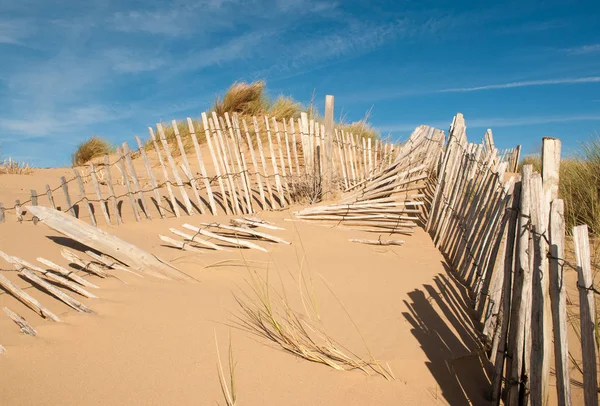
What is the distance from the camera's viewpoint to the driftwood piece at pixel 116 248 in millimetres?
3871

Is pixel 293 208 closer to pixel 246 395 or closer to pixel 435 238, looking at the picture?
pixel 435 238

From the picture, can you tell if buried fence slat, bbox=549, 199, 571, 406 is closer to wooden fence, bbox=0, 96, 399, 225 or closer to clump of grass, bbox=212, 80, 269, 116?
wooden fence, bbox=0, 96, 399, 225

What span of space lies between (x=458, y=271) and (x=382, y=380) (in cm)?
222

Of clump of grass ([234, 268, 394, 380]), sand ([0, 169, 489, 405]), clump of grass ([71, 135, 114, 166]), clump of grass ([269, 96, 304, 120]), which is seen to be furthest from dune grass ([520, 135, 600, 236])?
clump of grass ([71, 135, 114, 166])

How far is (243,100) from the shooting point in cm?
1279

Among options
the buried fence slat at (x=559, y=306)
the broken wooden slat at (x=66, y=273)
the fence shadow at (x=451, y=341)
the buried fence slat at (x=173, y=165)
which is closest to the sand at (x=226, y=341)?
the fence shadow at (x=451, y=341)

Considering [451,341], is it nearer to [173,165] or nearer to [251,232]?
[251,232]

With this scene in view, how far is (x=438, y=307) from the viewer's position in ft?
12.0

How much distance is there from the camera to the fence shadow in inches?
101

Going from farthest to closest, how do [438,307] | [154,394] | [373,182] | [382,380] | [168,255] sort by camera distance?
[373,182]
[168,255]
[438,307]
[382,380]
[154,394]

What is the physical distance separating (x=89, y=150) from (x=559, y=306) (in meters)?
12.8

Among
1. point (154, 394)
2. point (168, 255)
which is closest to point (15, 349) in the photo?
point (154, 394)

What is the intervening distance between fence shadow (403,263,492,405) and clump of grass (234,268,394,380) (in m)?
0.36

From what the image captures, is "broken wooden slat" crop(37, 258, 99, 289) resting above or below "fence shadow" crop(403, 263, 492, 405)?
above
